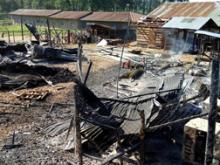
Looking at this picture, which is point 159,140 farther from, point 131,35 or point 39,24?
point 39,24

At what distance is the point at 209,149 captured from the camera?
504 cm

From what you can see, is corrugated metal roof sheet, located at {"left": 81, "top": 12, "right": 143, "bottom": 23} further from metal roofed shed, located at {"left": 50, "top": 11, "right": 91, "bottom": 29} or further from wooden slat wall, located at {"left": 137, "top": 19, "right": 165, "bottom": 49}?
wooden slat wall, located at {"left": 137, "top": 19, "right": 165, "bottom": 49}

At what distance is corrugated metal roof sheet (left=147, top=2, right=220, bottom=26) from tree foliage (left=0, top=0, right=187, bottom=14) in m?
34.7

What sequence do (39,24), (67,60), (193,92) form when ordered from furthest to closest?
1. (39,24)
2. (67,60)
3. (193,92)

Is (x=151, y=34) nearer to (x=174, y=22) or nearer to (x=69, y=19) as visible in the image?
(x=174, y=22)

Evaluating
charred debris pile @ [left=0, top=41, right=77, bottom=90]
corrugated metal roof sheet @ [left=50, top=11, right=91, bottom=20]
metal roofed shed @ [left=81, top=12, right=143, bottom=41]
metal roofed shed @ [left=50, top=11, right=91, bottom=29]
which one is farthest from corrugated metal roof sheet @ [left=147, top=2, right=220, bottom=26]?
metal roofed shed @ [left=50, top=11, right=91, bottom=29]

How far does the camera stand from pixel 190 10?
32281 millimetres

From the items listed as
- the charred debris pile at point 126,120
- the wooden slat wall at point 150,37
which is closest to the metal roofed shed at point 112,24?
the wooden slat wall at point 150,37

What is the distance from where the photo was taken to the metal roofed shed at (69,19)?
47.2 m

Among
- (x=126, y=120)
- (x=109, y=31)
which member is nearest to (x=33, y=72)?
(x=126, y=120)

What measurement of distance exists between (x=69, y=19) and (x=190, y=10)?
21.6m

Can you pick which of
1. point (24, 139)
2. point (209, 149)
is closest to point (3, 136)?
point (24, 139)

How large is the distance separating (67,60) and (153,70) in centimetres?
736

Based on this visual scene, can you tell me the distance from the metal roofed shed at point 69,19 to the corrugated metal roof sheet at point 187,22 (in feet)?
63.1
